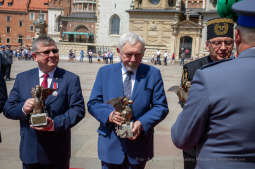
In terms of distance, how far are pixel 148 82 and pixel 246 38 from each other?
1.58m

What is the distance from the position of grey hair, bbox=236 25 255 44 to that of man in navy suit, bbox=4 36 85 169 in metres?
2.03

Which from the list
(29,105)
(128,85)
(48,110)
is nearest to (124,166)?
(128,85)

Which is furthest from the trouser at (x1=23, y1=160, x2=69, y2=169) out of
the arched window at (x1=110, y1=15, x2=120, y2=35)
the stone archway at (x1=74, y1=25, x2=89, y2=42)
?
the stone archway at (x1=74, y1=25, x2=89, y2=42)

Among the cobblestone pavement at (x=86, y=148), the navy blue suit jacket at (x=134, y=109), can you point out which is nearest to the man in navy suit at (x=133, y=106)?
the navy blue suit jacket at (x=134, y=109)

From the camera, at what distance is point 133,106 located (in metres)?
3.09

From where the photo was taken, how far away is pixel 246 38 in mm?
1658

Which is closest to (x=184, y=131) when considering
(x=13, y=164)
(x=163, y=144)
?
(x=13, y=164)

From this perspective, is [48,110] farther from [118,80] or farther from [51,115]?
[118,80]

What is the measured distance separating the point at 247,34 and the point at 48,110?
223 cm

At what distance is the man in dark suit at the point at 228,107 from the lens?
1560 mm

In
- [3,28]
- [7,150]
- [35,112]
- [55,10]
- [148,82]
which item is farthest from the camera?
[3,28]

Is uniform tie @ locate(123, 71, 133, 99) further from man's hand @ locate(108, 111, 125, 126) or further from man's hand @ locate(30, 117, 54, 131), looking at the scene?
man's hand @ locate(30, 117, 54, 131)

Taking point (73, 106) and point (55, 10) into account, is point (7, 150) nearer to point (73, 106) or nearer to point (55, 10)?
point (73, 106)

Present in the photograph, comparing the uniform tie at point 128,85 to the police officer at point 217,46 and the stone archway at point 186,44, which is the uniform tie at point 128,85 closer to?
the police officer at point 217,46
